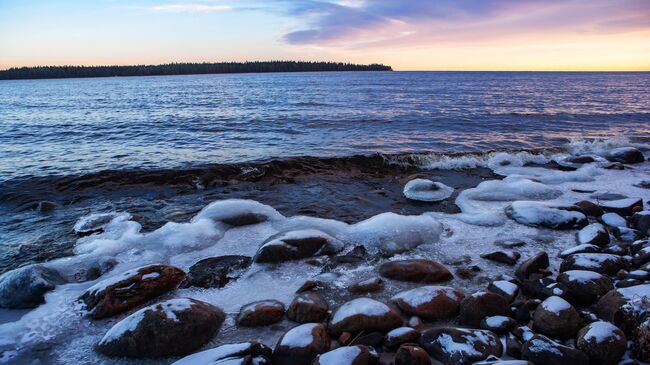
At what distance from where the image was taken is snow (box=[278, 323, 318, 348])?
3166 mm

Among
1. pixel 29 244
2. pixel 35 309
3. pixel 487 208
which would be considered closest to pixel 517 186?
pixel 487 208

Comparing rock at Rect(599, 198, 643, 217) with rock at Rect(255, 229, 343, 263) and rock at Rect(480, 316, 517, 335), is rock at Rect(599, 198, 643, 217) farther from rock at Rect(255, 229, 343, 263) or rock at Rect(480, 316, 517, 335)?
rock at Rect(255, 229, 343, 263)

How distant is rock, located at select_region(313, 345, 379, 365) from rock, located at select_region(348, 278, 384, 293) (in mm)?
1277

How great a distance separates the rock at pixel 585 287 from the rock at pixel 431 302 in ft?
3.54

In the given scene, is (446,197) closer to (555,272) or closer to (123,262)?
(555,272)

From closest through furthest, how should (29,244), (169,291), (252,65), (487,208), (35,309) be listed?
(35,309) → (169,291) → (29,244) → (487,208) → (252,65)

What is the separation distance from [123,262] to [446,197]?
20.4 feet

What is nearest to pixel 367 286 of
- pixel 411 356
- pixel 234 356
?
pixel 411 356

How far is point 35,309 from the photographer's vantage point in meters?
4.09

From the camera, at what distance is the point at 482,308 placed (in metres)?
3.66

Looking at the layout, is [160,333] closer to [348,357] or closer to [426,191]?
[348,357]

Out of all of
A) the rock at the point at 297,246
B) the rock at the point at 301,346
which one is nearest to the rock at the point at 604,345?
the rock at the point at 301,346

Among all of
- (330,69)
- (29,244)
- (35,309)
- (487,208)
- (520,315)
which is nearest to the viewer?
(520,315)

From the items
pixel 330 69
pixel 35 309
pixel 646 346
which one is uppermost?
pixel 330 69
